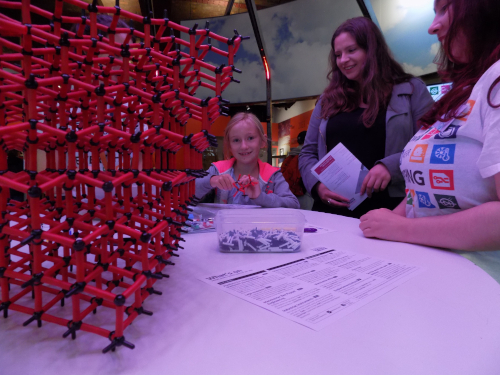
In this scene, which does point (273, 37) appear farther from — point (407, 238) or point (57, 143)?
point (57, 143)

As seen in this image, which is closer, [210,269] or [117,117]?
[117,117]

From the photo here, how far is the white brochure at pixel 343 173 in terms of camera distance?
1.19 meters

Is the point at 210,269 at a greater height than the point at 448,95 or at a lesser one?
lesser

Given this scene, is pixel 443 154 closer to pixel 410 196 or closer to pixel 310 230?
pixel 410 196

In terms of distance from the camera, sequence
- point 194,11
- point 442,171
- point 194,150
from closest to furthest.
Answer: point 194,150, point 442,171, point 194,11

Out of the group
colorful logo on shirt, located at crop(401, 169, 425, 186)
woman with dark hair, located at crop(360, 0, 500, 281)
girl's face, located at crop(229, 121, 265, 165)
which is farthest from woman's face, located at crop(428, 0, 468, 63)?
girl's face, located at crop(229, 121, 265, 165)

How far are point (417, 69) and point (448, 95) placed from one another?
2.56 metres

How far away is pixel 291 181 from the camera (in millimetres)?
2914

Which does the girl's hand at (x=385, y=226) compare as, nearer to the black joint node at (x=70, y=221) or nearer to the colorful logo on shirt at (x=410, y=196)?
the colorful logo on shirt at (x=410, y=196)

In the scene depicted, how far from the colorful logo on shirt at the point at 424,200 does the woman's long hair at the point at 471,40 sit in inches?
6.9

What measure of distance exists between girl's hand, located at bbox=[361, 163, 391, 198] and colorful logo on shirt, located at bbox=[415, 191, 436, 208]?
38 cm

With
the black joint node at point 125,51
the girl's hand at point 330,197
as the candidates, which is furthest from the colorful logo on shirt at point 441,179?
the black joint node at point 125,51

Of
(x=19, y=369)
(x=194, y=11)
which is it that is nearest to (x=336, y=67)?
(x=19, y=369)

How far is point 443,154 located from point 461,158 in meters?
0.04
